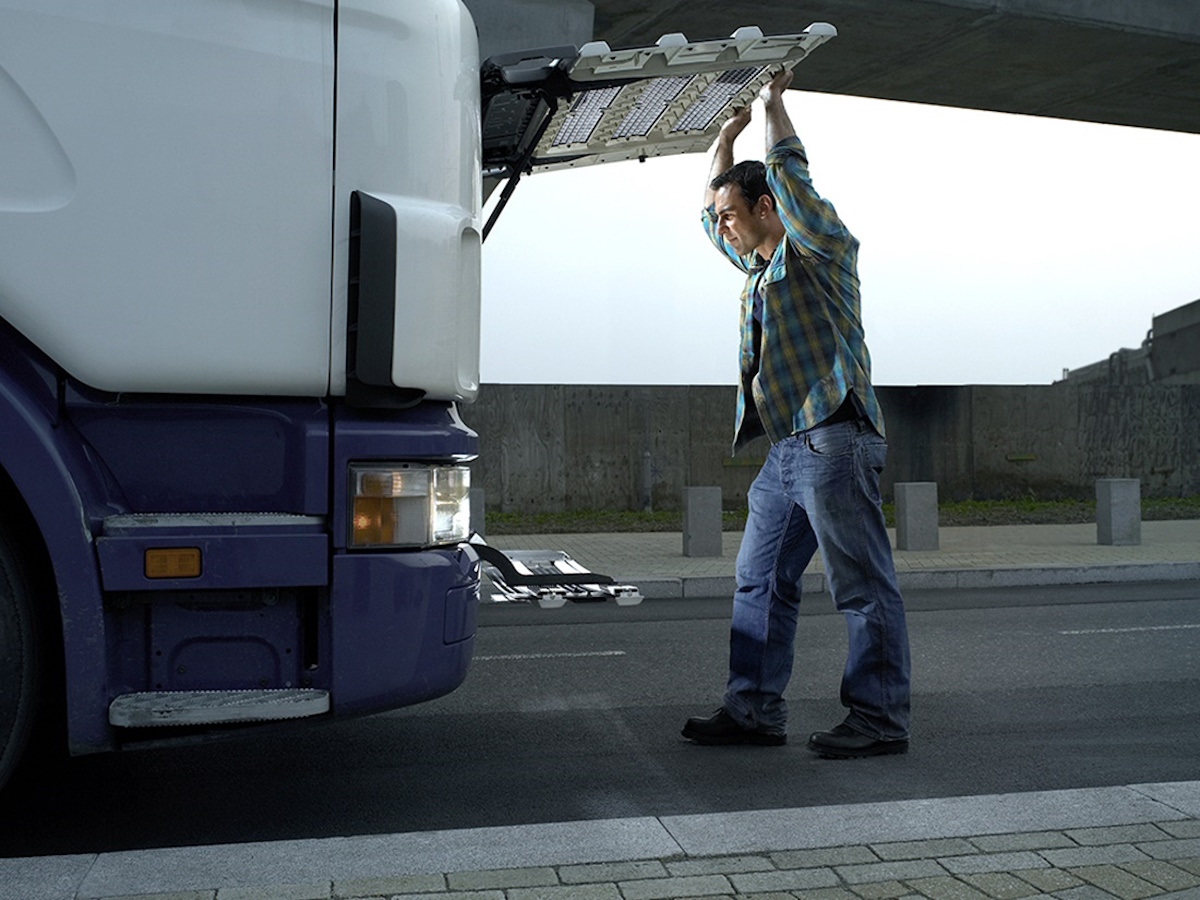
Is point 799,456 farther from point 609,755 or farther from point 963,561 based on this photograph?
point 963,561

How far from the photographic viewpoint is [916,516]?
1341 centimetres

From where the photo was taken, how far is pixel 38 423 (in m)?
3.22

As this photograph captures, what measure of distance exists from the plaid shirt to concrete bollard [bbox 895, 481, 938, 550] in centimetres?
909

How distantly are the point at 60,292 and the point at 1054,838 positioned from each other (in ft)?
9.40

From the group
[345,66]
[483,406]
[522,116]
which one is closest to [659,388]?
[483,406]

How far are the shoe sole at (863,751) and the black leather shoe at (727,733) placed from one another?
0.53ft

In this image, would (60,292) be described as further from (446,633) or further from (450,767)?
(450,767)

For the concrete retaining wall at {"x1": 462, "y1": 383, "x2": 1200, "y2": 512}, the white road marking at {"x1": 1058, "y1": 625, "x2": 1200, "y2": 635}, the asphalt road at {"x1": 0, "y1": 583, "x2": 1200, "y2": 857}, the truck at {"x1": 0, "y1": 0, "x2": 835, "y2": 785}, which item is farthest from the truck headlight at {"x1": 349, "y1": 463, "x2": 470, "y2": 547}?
the concrete retaining wall at {"x1": 462, "y1": 383, "x2": 1200, "y2": 512}

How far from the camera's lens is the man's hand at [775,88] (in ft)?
14.1

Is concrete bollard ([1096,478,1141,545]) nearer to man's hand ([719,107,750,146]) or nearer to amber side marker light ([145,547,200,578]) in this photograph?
man's hand ([719,107,750,146])

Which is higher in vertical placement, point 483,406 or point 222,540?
point 483,406

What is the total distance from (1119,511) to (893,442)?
704 centimetres

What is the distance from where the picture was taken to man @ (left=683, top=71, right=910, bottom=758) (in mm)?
4391

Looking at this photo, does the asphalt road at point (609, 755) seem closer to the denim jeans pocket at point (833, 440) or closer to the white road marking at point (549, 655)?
the white road marking at point (549, 655)
